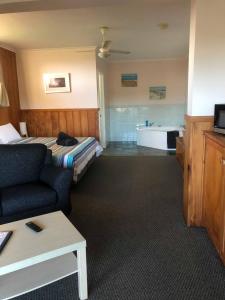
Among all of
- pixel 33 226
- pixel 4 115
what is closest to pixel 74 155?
pixel 33 226

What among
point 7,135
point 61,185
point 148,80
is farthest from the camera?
point 148,80

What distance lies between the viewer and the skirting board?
1472 millimetres

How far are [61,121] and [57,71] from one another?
119 centimetres

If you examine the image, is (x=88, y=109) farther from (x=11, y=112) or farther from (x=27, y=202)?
(x=27, y=202)

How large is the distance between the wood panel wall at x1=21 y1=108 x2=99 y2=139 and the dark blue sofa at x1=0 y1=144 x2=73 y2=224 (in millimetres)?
2932

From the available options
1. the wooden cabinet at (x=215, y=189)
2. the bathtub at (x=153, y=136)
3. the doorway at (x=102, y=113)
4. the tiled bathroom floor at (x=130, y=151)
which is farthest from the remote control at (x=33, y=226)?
the bathtub at (x=153, y=136)

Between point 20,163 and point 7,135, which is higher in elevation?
point 7,135

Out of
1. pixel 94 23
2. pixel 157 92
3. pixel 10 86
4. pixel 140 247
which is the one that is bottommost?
pixel 140 247

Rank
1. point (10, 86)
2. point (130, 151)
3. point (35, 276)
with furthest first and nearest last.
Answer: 1. point (130, 151)
2. point (10, 86)
3. point (35, 276)

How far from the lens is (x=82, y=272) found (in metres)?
1.58

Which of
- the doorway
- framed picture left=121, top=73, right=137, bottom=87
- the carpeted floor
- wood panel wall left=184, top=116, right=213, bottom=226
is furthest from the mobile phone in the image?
framed picture left=121, top=73, right=137, bottom=87

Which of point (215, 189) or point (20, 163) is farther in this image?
point (20, 163)

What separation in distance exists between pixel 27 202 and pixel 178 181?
2.38 meters

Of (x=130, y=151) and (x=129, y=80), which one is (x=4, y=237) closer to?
(x=130, y=151)
